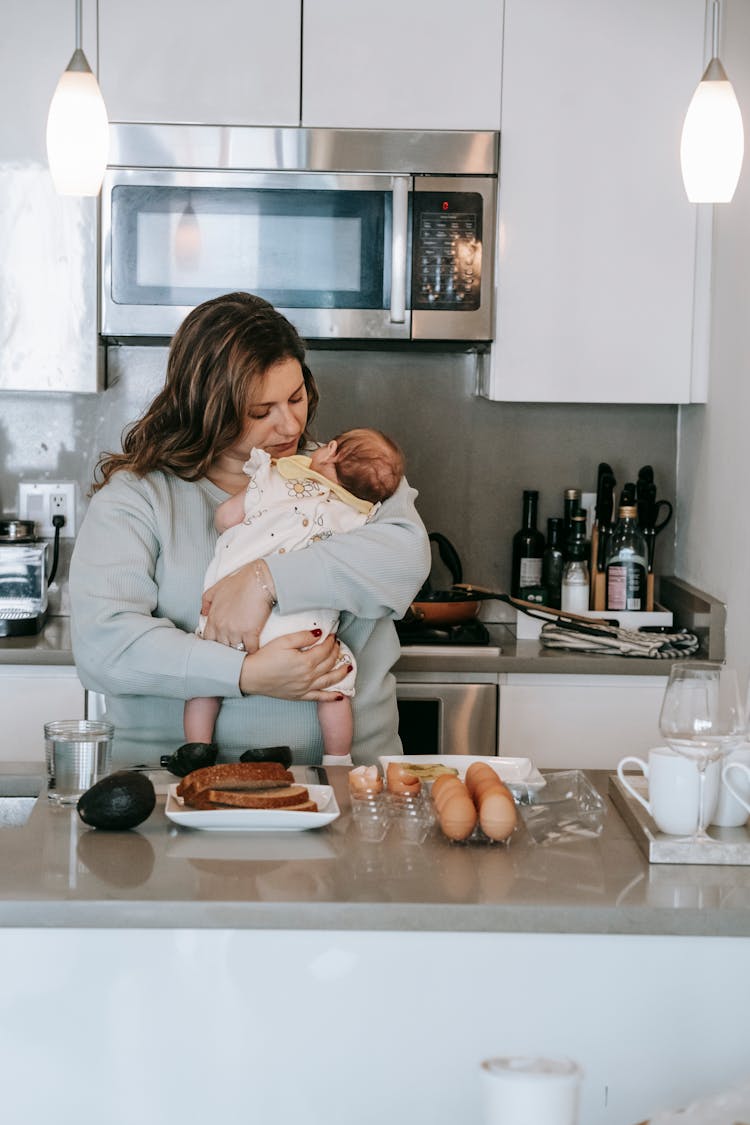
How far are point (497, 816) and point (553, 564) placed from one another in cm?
193

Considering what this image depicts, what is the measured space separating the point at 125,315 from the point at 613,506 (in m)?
1.38

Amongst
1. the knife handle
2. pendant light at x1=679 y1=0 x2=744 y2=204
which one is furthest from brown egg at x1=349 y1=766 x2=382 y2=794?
the knife handle

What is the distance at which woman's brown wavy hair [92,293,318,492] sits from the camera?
7.39 feet

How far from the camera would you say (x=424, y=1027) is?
4.79ft

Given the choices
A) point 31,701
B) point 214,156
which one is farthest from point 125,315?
point 31,701

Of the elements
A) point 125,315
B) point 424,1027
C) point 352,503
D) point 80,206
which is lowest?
point 424,1027

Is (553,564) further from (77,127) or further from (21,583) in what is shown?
(77,127)

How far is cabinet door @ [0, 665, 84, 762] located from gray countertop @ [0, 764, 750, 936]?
54.7 inches

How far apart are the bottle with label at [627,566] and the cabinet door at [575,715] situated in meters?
0.34

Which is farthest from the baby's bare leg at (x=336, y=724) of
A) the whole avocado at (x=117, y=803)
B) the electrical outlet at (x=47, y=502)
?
the electrical outlet at (x=47, y=502)

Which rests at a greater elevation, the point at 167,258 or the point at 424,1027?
the point at 167,258

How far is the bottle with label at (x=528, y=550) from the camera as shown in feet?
11.4

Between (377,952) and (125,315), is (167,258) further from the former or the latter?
(377,952)

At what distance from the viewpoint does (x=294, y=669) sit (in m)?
2.10
